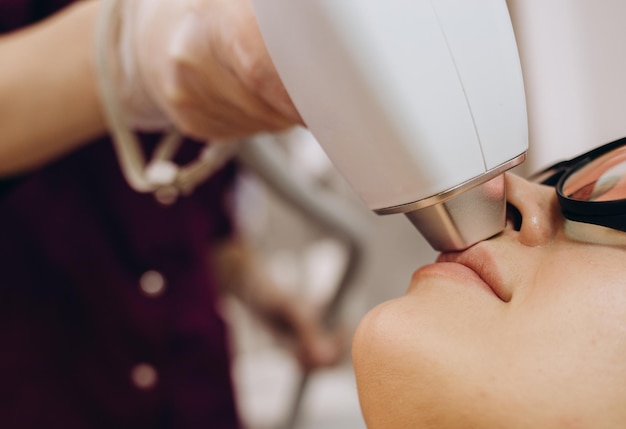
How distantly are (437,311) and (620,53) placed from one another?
1.66 ft

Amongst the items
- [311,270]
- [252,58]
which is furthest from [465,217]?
[311,270]

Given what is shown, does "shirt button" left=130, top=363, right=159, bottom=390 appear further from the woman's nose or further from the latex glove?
the woman's nose

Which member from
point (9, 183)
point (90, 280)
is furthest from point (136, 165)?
point (90, 280)

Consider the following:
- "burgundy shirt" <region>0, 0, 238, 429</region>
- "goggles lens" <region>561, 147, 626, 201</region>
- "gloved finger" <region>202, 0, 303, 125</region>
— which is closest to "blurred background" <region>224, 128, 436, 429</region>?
"burgundy shirt" <region>0, 0, 238, 429</region>

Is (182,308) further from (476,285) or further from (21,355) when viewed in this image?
(476,285)

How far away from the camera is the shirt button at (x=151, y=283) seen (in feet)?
3.32

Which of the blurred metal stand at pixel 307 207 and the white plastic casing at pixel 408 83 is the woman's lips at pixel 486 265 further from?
the blurred metal stand at pixel 307 207

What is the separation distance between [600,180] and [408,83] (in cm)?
22

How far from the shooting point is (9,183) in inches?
32.9

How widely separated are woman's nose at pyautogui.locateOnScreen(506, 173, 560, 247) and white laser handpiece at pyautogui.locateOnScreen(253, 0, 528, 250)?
7cm

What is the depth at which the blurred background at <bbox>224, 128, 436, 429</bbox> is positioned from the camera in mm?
1444

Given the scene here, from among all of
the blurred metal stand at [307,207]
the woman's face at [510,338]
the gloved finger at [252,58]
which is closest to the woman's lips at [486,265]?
the woman's face at [510,338]

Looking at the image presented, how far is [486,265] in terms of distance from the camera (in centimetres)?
53

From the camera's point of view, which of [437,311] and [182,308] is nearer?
[437,311]
